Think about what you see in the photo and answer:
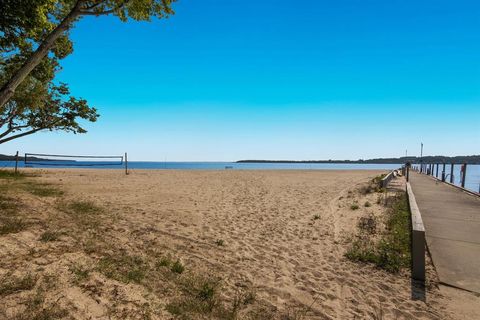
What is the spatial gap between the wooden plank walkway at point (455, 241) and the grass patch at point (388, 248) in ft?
1.81

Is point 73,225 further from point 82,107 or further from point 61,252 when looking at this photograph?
point 82,107

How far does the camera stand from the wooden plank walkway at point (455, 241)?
491 centimetres

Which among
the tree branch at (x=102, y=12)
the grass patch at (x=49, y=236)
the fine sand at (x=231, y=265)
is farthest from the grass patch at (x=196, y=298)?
A: the tree branch at (x=102, y=12)

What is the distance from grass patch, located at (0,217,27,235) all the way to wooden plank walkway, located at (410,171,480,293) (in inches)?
339

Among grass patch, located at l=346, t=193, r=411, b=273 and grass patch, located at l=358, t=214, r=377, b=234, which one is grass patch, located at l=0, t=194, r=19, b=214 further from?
grass patch, located at l=358, t=214, r=377, b=234

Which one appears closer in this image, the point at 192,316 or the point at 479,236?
the point at 192,316

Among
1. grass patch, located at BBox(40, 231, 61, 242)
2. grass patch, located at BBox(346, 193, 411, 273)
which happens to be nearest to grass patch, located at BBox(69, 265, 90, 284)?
Result: grass patch, located at BBox(40, 231, 61, 242)

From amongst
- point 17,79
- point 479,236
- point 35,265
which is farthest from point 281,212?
point 17,79

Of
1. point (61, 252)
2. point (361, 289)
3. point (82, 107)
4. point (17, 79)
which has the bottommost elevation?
point (361, 289)

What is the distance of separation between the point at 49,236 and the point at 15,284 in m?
2.28

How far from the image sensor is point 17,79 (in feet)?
17.7

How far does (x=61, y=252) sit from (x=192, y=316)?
305 cm

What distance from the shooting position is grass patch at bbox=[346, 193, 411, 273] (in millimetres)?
5777

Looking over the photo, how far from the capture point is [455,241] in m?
6.63
